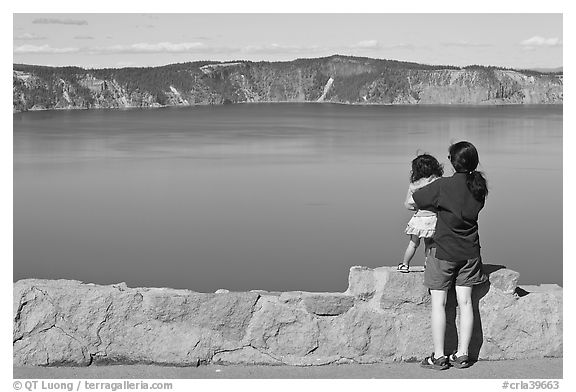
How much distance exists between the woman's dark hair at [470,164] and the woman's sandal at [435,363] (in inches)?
36.8

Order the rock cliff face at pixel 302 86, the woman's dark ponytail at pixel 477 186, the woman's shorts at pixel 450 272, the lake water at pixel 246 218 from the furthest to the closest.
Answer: the rock cliff face at pixel 302 86 → the lake water at pixel 246 218 → the woman's shorts at pixel 450 272 → the woman's dark ponytail at pixel 477 186

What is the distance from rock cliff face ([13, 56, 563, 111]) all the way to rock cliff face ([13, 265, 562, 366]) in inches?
3288

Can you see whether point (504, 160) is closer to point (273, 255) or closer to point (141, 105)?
point (273, 255)

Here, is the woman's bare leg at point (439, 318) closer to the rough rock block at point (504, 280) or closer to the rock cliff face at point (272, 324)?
the rock cliff face at point (272, 324)

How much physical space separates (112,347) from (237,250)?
664 centimetres

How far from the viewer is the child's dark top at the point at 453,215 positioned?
194 inches

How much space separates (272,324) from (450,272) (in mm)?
1083

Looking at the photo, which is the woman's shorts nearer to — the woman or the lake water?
the woman

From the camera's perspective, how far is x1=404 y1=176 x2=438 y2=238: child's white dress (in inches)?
200

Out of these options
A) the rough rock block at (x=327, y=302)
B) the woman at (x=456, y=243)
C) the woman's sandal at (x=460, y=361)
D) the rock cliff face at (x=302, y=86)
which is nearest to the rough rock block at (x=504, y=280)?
the woman at (x=456, y=243)

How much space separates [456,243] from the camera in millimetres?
4953

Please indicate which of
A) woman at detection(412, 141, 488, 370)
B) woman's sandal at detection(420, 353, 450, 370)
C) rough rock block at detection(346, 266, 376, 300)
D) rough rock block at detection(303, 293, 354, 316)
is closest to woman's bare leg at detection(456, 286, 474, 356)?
woman at detection(412, 141, 488, 370)

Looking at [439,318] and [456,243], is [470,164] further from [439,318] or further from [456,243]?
[439,318]

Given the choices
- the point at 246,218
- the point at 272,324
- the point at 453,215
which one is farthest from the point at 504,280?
the point at 246,218
